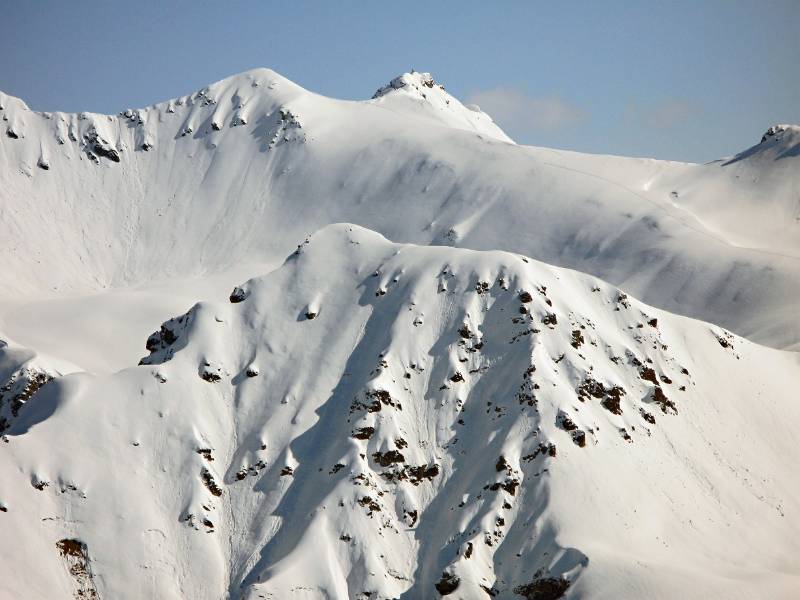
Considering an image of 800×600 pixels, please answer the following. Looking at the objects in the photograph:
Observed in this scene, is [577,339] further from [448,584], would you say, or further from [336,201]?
[336,201]

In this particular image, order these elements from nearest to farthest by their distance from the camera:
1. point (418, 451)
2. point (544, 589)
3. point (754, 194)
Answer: point (544, 589)
point (418, 451)
point (754, 194)

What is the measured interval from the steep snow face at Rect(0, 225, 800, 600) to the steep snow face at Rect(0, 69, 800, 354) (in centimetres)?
3119

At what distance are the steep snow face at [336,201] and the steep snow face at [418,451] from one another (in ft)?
102

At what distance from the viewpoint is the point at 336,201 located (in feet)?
547

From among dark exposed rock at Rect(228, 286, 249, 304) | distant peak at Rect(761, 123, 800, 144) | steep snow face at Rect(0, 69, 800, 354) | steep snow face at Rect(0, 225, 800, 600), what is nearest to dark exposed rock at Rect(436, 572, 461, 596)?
steep snow face at Rect(0, 225, 800, 600)

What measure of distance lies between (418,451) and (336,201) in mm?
91164

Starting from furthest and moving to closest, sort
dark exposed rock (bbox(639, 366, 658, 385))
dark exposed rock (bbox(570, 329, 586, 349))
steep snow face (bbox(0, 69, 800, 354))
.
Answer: steep snow face (bbox(0, 69, 800, 354)) < dark exposed rock (bbox(639, 366, 658, 385)) < dark exposed rock (bbox(570, 329, 586, 349))

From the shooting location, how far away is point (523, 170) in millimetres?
158125

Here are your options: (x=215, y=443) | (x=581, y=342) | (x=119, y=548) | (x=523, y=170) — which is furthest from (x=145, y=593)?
(x=523, y=170)

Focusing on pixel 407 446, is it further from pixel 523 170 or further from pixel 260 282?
pixel 523 170

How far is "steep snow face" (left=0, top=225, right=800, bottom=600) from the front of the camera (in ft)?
238

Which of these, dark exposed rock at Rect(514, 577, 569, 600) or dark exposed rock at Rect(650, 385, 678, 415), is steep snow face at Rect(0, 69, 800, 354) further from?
dark exposed rock at Rect(514, 577, 569, 600)

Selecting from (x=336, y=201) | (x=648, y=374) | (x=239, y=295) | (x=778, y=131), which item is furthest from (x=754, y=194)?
(x=239, y=295)

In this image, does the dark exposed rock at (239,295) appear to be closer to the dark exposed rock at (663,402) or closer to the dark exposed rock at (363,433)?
the dark exposed rock at (363,433)
